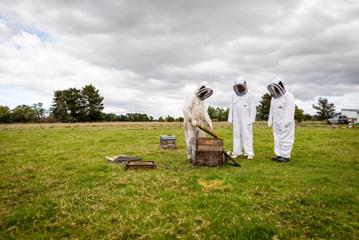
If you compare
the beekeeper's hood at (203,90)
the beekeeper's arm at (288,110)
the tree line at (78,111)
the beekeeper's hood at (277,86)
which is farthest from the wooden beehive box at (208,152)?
the tree line at (78,111)

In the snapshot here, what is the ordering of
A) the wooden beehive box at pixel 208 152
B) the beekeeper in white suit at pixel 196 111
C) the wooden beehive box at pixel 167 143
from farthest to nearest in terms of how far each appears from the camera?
the wooden beehive box at pixel 167 143 → the beekeeper in white suit at pixel 196 111 → the wooden beehive box at pixel 208 152

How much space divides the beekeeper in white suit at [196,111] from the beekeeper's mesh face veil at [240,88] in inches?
62.7

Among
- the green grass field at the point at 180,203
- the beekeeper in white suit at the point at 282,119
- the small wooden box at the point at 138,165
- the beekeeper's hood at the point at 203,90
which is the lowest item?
the green grass field at the point at 180,203

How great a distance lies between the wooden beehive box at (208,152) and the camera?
8.93 m

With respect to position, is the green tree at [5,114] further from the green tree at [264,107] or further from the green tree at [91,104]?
the green tree at [264,107]

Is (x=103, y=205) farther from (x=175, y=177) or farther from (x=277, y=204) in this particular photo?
(x=277, y=204)

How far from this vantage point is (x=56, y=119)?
2953 inches

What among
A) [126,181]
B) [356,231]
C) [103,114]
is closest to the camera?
[356,231]

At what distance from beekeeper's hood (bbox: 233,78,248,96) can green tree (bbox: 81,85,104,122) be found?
2838 inches

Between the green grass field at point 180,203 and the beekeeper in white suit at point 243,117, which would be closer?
the green grass field at point 180,203

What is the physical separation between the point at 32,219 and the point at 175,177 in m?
3.65

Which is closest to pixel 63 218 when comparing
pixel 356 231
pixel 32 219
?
pixel 32 219

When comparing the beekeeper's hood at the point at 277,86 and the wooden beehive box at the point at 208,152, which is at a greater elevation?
the beekeeper's hood at the point at 277,86

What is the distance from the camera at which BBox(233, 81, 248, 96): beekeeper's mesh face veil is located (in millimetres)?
10663
